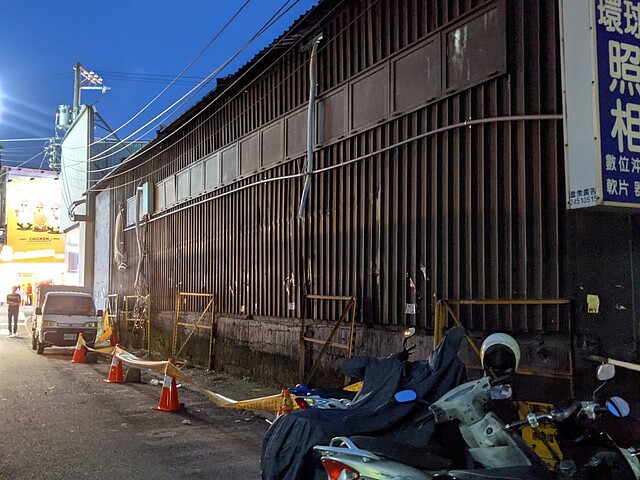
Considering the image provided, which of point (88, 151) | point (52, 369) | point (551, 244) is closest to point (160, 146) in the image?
point (52, 369)

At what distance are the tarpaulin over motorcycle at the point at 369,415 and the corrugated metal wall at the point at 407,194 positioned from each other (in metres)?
3.19

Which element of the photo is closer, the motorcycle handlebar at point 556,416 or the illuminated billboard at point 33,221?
the motorcycle handlebar at point 556,416

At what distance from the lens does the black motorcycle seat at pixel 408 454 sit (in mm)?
3523

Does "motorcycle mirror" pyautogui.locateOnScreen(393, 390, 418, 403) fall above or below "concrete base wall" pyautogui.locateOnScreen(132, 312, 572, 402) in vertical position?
above

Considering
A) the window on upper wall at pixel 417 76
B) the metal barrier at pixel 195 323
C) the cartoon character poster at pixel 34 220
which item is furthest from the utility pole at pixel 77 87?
the window on upper wall at pixel 417 76

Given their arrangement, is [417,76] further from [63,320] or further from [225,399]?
[63,320]

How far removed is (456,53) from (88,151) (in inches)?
1093

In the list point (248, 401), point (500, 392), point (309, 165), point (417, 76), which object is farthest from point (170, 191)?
point (500, 392)

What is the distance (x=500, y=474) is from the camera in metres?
3.40

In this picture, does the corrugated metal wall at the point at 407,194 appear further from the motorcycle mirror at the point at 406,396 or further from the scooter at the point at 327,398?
the motorcycle mirror at the point at 406,396

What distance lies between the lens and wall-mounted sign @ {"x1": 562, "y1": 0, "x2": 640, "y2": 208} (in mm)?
6062

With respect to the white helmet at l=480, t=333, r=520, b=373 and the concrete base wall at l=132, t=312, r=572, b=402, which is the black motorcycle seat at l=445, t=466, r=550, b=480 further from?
the concrete base wall at l=132, t=312, r=572, b=402


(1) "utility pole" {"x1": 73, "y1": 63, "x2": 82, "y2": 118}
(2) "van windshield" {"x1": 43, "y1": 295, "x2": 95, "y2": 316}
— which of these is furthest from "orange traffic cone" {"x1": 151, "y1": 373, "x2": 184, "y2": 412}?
(1) "utility pole" {"x1": 73, "y1": 63, "x2": 82, "y2": 118}

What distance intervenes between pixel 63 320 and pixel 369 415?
746 inches
